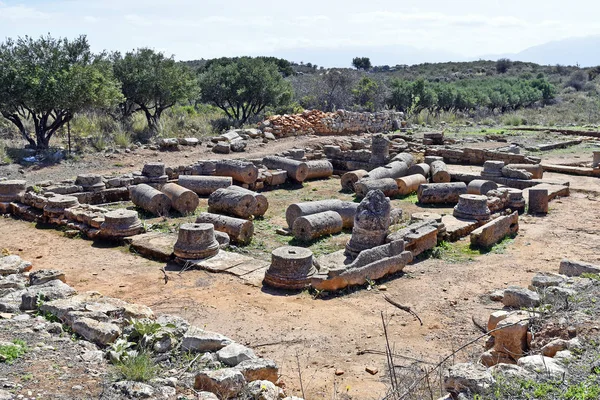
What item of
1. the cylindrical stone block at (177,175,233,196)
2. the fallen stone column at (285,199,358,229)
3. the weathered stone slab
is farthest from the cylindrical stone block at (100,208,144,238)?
the cylindrical stone block at (177,175,233,196)

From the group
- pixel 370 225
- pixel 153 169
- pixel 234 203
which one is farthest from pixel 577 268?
pixel 153 169

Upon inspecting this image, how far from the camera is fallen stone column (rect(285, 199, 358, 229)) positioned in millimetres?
13227

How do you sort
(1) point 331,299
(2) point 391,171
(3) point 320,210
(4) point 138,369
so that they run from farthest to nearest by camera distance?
(2) point 391,171 → (3) point 320,210 → (1) point 331,299 → (4) point 138,369

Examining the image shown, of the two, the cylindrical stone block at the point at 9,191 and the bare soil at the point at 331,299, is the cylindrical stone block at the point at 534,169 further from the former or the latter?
the cylindrical stone block at the point at 9,191

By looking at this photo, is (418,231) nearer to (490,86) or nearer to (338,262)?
(338,262)

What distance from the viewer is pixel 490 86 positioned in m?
47.8

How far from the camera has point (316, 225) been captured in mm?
12578

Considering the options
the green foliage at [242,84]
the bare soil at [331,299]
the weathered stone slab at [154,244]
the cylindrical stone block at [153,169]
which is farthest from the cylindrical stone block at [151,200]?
the green foliage at [242,84]

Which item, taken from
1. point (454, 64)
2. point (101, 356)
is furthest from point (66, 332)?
point (454, 64)

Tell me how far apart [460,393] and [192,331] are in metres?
3.22

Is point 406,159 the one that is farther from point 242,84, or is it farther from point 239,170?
point 242,84

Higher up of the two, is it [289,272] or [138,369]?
[138,369]

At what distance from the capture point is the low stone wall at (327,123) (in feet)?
84.1

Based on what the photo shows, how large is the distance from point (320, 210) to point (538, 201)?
576 centimetres
